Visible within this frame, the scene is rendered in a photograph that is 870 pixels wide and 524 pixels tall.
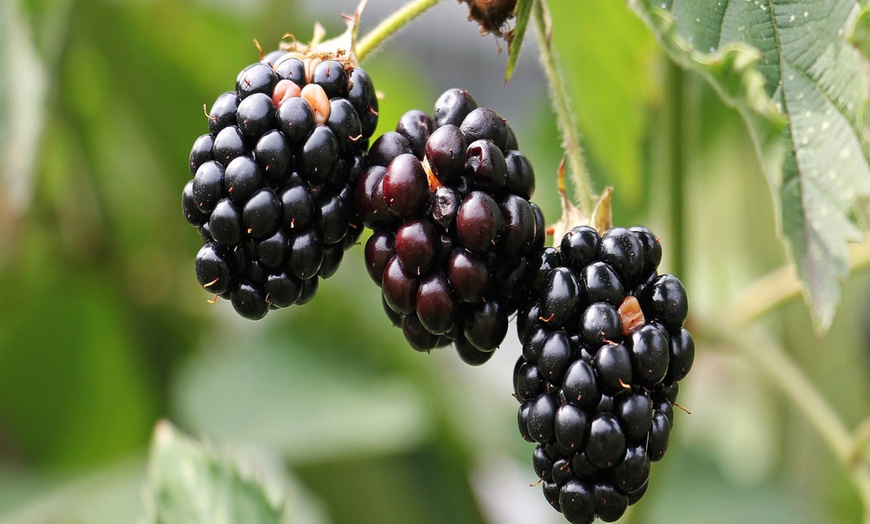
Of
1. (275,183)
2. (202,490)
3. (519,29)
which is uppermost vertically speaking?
(519,29)

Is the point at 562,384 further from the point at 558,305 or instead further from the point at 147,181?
the point at 147,181

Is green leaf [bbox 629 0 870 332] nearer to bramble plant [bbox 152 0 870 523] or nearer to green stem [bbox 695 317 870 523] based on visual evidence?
bramble plant [bbox 152 0 870 523]

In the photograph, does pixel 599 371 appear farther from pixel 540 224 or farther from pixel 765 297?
pixel 765 297

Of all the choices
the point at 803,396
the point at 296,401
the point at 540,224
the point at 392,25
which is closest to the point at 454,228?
the point at 540,224

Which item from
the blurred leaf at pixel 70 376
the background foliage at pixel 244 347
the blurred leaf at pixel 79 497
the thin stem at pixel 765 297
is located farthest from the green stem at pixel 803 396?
the blurred leaf at pixel 70 376

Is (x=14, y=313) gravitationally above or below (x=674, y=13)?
Answer: below

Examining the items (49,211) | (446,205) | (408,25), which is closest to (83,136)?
(49,211)
